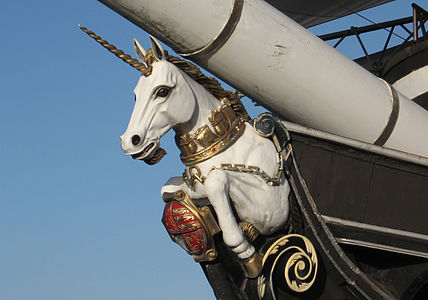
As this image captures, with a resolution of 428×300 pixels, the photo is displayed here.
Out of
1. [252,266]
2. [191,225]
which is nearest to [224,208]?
[191,225]

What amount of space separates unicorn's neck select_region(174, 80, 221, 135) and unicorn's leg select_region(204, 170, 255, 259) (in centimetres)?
33

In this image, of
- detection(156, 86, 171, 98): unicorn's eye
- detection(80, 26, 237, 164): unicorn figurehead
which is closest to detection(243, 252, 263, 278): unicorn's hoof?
detection(80, 26, 237, 164): unicorn figurehead

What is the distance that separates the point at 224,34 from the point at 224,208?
3.33 ft

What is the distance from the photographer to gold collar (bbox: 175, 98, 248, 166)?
4.57 meters

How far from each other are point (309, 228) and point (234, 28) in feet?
4.20

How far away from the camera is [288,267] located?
15.1 feet

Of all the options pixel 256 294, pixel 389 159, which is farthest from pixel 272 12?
pixel 256 294

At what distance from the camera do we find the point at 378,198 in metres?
5.07

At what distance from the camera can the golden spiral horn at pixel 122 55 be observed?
4477mm

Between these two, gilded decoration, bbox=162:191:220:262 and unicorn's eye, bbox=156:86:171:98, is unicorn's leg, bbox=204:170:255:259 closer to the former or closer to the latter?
gilded decoration, bbox=162:191:220:262

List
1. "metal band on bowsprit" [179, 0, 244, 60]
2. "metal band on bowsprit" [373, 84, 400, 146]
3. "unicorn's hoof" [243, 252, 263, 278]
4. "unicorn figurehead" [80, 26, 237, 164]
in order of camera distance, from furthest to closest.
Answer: "metal band on bowsprit" [373, 84, 400, 146]
"metal band on bowsprit" [179, 0, 244, 60]
"unicorn's hoof" [243, 252, 263, 278]
"unicorn figurehead" [80, 26, 237, 164]

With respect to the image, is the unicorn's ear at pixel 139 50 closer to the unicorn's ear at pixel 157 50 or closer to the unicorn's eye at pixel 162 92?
the unicorn's ear at pixel 157 50

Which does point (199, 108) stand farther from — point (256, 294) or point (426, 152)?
point (426, 152)

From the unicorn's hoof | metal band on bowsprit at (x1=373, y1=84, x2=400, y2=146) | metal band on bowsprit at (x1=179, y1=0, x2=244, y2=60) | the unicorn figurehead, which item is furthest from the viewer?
metal band on bowsprit at (x1=373, y1=84, x2=400, y2=146)
